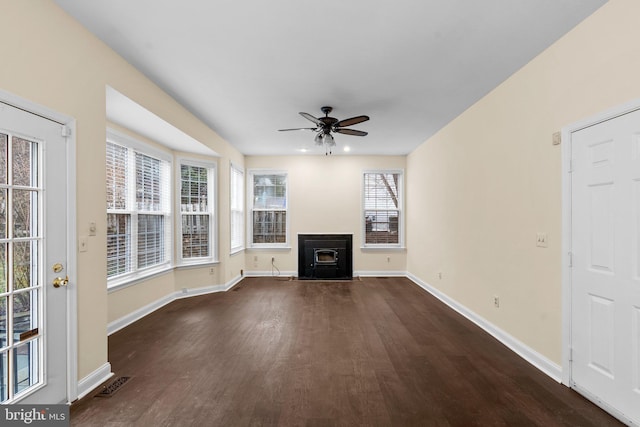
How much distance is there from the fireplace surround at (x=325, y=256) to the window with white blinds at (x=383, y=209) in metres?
0.56

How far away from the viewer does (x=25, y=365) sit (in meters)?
1.83

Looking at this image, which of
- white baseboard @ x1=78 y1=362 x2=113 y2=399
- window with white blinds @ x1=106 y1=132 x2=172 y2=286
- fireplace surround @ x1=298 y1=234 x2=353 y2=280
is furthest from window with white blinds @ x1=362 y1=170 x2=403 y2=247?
white baseboard @ x1=78 y1=362 x2=113 y2=399

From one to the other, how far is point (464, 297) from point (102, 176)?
4.29m

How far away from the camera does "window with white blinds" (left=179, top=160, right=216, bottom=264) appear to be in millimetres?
4961

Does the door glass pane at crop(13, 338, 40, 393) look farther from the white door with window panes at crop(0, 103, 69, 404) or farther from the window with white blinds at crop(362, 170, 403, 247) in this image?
the window with white blinds at crop(362, 170, 403, 247)

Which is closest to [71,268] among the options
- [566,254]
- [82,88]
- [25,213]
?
[25,213]

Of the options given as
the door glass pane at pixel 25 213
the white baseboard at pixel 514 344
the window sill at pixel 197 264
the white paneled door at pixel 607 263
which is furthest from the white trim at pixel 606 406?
the window sill at pixel 197 264

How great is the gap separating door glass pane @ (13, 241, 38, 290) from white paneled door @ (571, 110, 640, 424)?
3785 millimetres

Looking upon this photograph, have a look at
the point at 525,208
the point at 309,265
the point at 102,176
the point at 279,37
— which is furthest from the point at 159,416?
the point at 309,265

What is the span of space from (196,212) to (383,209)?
3923 mm

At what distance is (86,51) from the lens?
88.4 inches

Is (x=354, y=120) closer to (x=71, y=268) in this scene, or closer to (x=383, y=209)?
(x=71, y=268)

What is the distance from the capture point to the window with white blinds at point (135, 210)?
3.58m

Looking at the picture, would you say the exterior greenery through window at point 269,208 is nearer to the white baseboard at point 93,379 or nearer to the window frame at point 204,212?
the window frame at point 204,212
